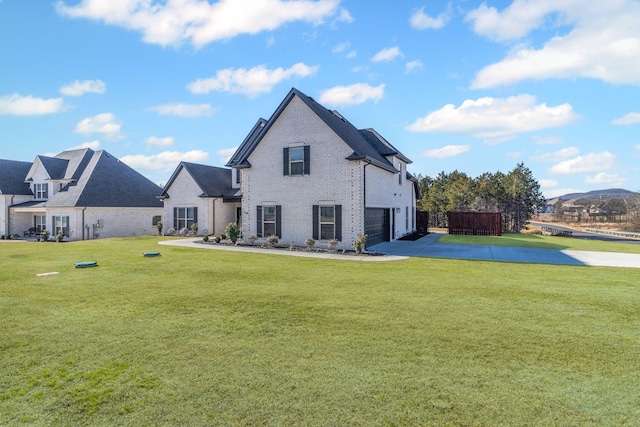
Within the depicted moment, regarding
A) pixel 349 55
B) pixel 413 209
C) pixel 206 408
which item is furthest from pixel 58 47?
pixel 413 209

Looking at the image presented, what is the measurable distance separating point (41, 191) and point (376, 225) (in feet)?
107

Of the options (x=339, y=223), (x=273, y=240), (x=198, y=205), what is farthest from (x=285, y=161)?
(x=198, y=205)

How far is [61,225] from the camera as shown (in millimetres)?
27578

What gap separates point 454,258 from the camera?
14.7 meters

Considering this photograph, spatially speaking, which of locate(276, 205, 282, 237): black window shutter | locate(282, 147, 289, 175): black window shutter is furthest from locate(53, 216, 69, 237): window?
locate(282, 147, 289, 175): black window shutter

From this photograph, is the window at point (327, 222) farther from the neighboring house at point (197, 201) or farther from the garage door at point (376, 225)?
the neighboring house at point (197, 201)

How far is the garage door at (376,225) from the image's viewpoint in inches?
722

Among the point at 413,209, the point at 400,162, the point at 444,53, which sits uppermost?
the point at 444,53

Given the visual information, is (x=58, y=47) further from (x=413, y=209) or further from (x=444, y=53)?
(x=413, y=209)

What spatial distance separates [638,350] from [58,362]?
8.34 m

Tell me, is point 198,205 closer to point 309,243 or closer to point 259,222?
point 259,222

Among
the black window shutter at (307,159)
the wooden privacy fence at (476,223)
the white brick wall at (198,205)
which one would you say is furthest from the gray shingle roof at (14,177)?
the wooden privacy fence at (476,223)

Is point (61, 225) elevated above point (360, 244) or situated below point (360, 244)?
above

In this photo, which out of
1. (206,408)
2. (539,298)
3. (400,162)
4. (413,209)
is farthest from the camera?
(413,209)
